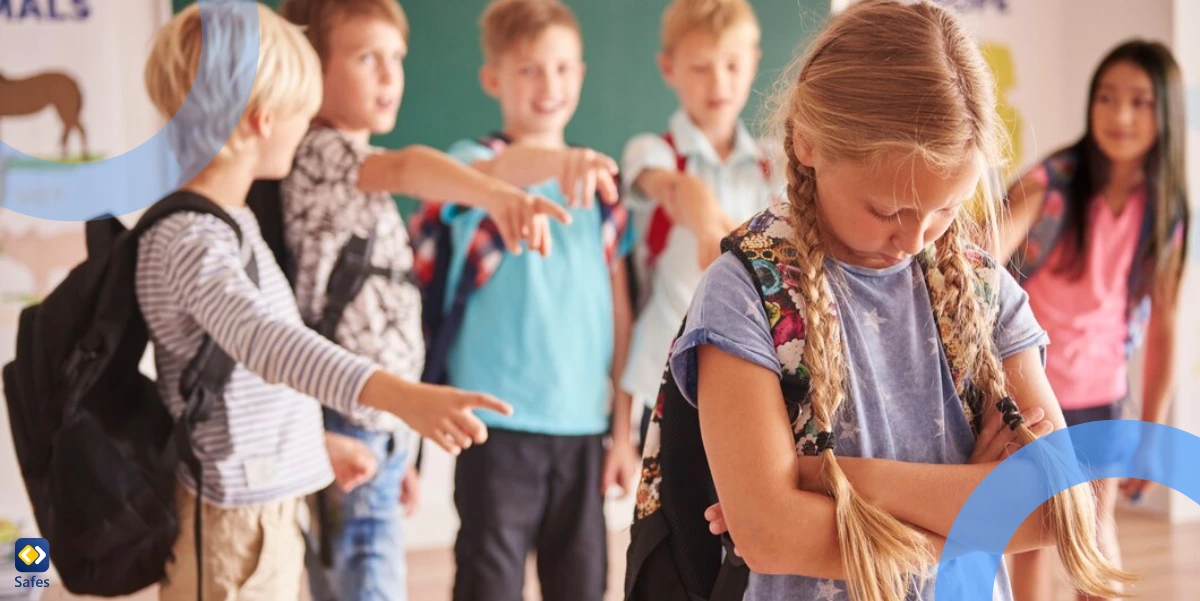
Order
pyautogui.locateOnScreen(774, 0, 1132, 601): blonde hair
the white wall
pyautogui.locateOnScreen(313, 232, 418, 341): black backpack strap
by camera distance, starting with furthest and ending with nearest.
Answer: the white wall
pyautogui.locateOnScreen(313, 232, 418, 341): black backpack strap
pyautogui.locateOnScreen(774, 0, 1132, 601): blonde hair

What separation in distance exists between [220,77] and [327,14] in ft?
1.53

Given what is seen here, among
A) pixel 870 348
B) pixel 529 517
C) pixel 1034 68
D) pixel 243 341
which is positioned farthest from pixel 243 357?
pixel 1034 68

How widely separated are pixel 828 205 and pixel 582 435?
119cm

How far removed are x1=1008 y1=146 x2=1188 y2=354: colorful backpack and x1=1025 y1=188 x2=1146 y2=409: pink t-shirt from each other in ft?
0.05

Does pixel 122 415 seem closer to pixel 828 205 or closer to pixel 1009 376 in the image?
pixel 828 205

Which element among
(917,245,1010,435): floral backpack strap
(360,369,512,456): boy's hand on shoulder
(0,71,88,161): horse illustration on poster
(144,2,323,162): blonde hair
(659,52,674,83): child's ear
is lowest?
(360,369,512,456): boy's hand on shoulder

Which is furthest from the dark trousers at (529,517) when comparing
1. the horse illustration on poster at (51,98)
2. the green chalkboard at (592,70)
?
the horse illustration on poster at (51,98)

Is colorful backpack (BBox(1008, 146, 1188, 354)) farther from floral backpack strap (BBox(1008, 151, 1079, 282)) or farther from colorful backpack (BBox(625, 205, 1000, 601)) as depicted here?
colorful backpack (BBox(625, 205, 1000, 601))

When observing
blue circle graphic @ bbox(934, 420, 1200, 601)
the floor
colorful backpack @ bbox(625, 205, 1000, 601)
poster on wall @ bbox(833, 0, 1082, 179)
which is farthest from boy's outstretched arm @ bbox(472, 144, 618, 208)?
poster on wall @ bbox(833, 0, 1082, 179)

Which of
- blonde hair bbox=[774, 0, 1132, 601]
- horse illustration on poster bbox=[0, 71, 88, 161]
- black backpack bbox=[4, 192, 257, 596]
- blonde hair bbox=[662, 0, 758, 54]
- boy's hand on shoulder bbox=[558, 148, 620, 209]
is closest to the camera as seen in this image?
blonde hair bbox=[774, 0, 1132, 601]

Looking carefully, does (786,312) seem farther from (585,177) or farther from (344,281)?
(344,281)

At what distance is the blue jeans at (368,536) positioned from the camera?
1.92 m

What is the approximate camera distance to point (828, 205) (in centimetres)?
108

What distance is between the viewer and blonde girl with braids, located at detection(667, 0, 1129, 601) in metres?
1.00
